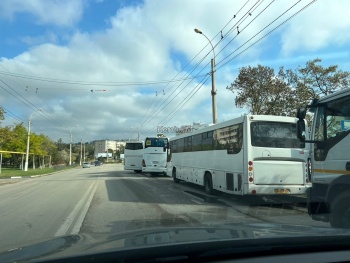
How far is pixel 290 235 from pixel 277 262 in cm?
57

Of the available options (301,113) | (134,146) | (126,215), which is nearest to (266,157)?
(126,215)

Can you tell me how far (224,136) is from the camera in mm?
15625

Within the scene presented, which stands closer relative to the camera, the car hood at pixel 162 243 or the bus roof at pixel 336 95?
the car hood at pixel 162 243

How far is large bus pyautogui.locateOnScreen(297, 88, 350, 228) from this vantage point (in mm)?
7004

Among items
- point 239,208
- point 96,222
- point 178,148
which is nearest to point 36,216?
point 96,222

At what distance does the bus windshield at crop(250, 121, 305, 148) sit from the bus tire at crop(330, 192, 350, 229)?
6338mm

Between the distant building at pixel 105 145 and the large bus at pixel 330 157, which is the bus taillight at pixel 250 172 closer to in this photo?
the large bus at pixel 330 157

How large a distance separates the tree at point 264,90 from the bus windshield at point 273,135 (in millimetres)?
13484

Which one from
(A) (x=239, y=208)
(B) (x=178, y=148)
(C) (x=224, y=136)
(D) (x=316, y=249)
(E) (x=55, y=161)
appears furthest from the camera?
(E) (x=55, y=161)

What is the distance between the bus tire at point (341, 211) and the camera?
22.4 ft

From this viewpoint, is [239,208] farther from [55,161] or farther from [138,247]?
[55,161]

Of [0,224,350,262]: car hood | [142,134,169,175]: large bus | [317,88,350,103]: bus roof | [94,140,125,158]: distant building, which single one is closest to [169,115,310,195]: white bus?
[317,88,350,103]: bus roof

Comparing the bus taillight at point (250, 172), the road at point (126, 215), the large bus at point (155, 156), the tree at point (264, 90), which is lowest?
the road at point (126, 215)

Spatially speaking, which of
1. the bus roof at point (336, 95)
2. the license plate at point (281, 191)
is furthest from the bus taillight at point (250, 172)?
the bus roof at point (336, 95)
